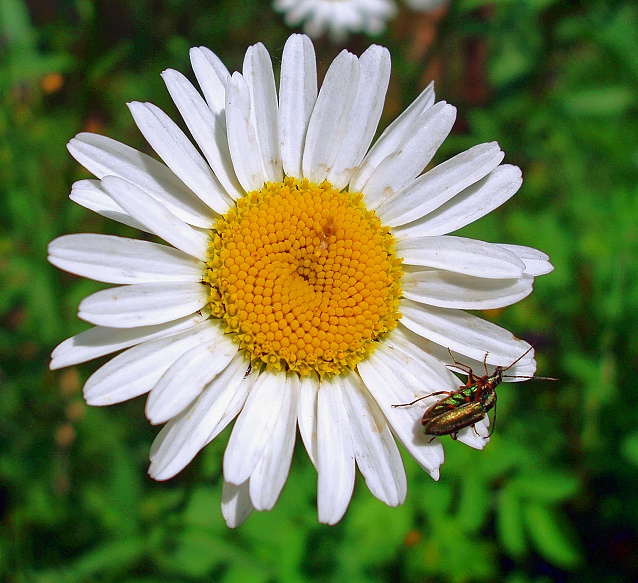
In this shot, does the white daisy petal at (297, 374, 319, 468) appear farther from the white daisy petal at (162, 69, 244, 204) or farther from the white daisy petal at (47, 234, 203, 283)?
the white daisy petal at (162, 69, 244, 204)

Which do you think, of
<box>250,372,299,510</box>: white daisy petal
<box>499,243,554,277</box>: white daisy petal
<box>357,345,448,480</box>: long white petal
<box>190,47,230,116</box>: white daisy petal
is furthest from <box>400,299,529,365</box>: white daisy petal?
<box>190,47,230,116</box>: white daisy petal

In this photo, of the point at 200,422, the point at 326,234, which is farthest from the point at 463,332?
the point at 200,422

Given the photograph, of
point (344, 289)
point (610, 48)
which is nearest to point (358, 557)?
point (344, 289)

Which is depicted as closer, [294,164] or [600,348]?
[294,164]

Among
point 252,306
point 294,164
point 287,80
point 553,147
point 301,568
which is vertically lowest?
point 301,568

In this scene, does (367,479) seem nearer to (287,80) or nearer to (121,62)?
(287,80)

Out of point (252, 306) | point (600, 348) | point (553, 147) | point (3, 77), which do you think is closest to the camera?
point (252, 306)
